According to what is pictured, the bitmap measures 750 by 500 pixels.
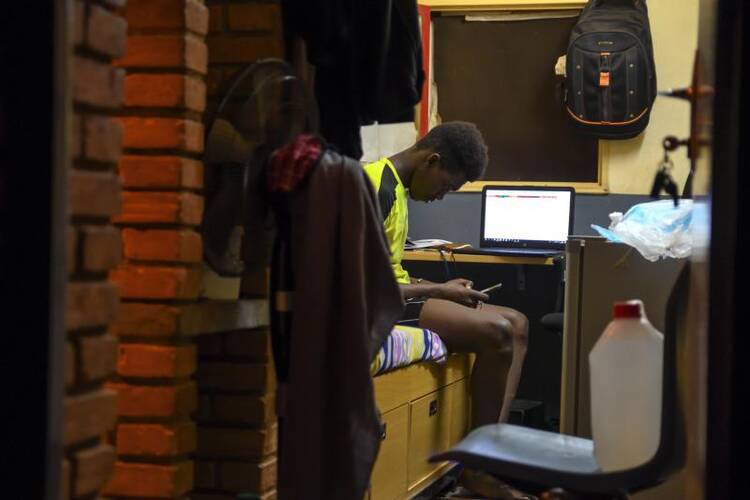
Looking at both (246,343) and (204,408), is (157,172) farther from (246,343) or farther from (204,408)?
(204,408)

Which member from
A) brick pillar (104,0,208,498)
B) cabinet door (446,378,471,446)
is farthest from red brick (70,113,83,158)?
cabinet door (446,378,471,446)

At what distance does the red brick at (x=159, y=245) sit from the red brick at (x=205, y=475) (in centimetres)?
50

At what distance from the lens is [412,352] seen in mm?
3301

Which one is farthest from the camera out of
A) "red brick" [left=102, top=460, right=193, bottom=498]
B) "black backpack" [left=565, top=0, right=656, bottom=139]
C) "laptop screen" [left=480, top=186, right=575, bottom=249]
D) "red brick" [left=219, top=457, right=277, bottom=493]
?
"laptop screen" [left=480, top=186, right=575, bottom=249]

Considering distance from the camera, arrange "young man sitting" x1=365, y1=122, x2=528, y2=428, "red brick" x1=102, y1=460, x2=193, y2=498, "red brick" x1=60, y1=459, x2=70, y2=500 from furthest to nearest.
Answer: "young man sitting" x1=365, y1=122, x2=528, y2=428 < "red brick" x1=102, y1=460, x2=193, y2=498 < "red brick" x1=60, y1=459, x2=70, y2=500

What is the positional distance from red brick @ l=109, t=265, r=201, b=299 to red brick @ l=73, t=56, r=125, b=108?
1.60ft

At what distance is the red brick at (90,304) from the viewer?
139cm

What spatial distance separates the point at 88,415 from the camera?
1424mm

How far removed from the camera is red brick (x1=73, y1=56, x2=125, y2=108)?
1.39 meters

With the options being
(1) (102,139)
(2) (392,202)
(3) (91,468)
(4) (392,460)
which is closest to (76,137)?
(1) (102,139)

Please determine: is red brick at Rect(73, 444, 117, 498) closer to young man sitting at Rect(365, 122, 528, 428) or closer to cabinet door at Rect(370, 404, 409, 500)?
cabinet door at Rect(370, 404, 409, 500)

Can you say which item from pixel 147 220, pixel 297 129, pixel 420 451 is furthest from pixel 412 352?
pixel 147 220

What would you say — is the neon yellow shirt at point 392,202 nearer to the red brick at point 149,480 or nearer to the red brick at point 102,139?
the red brick at point 149,480

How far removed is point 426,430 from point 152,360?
1796mm
